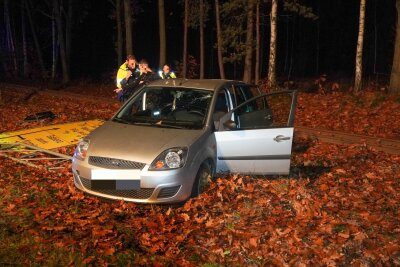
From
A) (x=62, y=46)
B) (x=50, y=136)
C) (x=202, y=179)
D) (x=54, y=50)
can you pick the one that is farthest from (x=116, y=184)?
(x=54, y=50)

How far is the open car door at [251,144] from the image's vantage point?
643cm

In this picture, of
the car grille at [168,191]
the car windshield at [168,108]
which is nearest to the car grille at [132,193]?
the car grille at [168,191]

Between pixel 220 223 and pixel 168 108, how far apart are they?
217cm

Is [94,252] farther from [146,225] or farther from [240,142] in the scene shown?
[240,142]

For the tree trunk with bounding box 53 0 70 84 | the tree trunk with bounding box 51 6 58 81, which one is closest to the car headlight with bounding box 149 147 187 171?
the tree trunk with bounding box 53 0 70 84

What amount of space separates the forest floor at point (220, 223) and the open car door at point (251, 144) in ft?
0.71

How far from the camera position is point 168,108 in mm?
6957

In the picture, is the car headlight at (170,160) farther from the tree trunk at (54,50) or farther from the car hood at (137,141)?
the tree trunk at (54,50)

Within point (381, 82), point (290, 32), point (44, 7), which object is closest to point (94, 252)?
point (381, 82)

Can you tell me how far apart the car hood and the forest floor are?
25.4 inches

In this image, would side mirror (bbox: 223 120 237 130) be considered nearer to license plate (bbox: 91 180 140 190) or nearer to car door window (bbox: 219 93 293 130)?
car door window (bbox: 219 93 293 130)

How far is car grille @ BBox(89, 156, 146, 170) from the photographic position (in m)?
5.54

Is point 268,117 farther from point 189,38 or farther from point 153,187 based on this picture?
point 189,38

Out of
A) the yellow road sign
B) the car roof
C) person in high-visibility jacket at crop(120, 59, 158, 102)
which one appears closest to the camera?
the car roof
